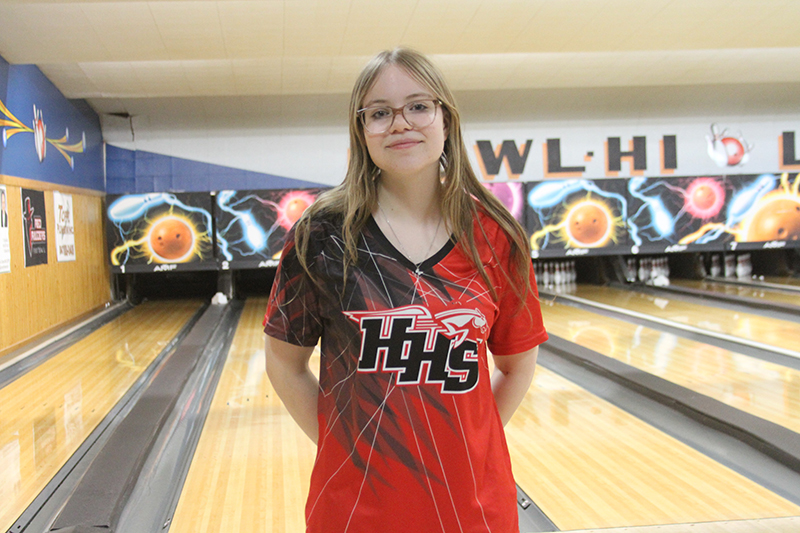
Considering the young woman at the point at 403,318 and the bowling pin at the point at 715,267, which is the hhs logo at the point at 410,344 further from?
the bowling pin at the point at 715,267

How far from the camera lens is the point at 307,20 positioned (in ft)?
13.4

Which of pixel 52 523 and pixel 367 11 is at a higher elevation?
pixel 367 11

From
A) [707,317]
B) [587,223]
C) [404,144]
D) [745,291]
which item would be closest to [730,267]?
[745,291]

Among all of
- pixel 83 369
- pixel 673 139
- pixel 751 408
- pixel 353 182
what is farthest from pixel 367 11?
pixel 673 139

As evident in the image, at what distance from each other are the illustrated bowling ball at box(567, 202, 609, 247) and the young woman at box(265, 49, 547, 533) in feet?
20.2

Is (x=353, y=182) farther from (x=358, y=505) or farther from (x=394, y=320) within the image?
(x=358, y=505)

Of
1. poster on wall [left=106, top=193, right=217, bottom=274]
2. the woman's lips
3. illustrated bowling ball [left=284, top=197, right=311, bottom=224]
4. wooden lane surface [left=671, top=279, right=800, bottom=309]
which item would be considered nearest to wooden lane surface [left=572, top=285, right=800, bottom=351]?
wooden lane surface [left=671, top=279, right=800, bottom=309]

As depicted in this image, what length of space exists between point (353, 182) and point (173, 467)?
1.97 meters

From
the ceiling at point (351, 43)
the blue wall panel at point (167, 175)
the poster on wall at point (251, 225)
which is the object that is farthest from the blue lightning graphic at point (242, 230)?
the ceiling at point (351, 43)

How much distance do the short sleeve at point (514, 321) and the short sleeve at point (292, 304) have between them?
24 centimetres

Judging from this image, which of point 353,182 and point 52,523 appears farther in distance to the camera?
point 52,523

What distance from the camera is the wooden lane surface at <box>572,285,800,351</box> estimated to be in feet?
13.7

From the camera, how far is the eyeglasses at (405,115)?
77 centimetres

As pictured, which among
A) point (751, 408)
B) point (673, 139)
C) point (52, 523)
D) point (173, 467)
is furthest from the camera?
point (673, 139)
